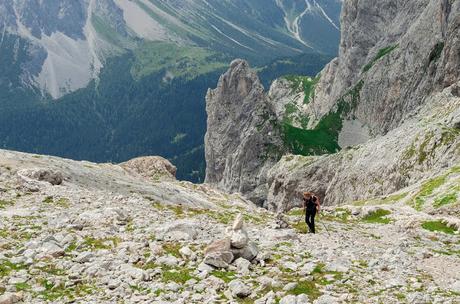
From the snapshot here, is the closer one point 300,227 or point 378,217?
point 300,227

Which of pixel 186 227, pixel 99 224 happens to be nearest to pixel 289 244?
pixel 186 227

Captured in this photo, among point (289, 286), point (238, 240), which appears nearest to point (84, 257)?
point (238, 240)

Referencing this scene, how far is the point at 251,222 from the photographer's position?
40125mm

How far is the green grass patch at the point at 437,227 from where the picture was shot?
43.8 metres

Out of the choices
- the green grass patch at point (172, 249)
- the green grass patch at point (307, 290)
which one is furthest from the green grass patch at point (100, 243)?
the green grass patch at point (307, 290)

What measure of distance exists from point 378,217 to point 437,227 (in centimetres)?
1027

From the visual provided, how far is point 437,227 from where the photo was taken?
147 feet

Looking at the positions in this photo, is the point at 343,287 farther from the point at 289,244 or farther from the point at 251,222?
the point at 251,222

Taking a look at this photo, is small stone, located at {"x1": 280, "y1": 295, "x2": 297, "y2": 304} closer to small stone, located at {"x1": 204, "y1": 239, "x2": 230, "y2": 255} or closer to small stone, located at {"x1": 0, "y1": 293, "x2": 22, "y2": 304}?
small stone, located at {"x1": 204, "y1": 239, "x2": 230, "y2": 255}

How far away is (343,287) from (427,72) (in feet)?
605

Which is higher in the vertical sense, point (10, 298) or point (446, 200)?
point (446, 200)

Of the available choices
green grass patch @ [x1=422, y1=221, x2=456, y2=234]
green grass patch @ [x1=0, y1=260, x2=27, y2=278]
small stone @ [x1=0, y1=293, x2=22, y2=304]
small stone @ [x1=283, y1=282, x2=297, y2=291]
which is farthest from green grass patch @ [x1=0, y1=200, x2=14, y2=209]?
green grass patch @ [x1=422, y1=221, x2=456, y2=234]

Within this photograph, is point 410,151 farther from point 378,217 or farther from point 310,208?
point 310,208

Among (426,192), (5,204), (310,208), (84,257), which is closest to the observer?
(84,257)
